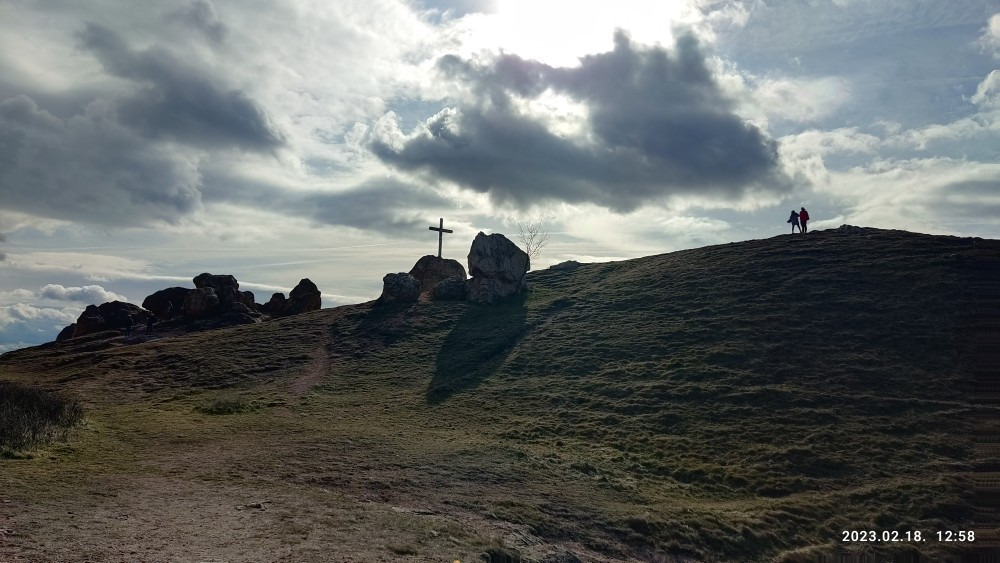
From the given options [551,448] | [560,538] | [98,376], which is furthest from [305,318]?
[560,538]

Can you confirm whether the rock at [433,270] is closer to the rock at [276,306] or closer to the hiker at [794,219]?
the rock at [276,306]

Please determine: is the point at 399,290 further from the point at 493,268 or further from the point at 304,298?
the point at 304,298

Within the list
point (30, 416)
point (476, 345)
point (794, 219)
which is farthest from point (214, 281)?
point (794, 219)

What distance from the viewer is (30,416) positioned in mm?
21438

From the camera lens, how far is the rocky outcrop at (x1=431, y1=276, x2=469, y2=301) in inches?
2130

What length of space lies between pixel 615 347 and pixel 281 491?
25.8m

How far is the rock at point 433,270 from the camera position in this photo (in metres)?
59.5

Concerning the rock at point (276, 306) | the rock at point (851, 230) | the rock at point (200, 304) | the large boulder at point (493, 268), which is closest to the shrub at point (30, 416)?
the rock at point (200, 304)

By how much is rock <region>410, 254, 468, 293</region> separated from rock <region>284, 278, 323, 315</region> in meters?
9.47

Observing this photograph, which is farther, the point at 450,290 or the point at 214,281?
the point at 214,281

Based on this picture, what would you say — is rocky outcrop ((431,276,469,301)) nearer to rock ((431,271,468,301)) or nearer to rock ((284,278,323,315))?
rock ((431,271,468,301))

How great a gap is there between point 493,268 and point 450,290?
4.22 meters

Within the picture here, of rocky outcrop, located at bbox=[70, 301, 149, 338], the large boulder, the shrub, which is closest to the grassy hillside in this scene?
the shrub

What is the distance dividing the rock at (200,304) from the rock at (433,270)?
1801 centimetres
